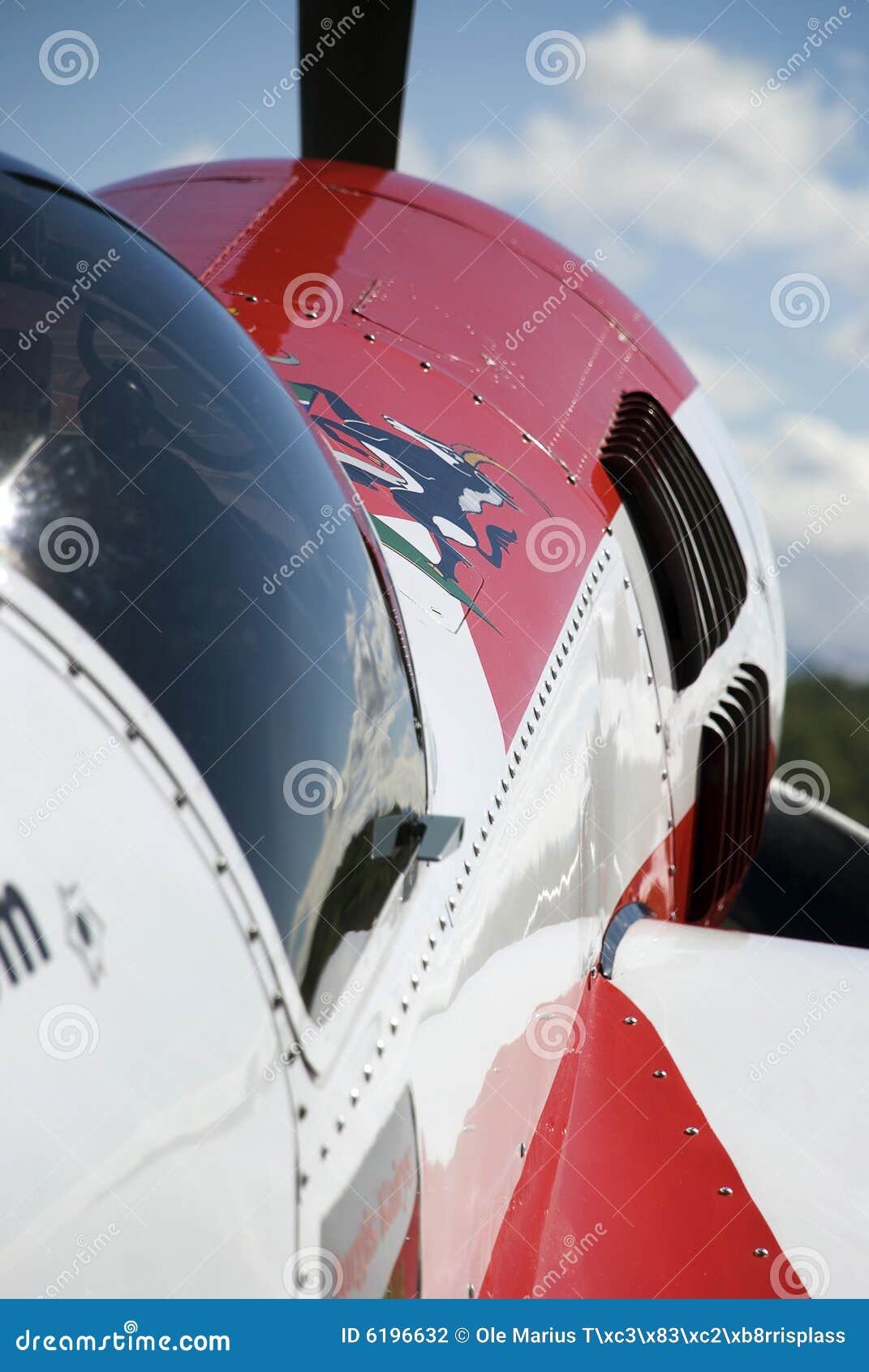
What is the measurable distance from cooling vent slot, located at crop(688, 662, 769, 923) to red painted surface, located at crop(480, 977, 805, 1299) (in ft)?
6.04

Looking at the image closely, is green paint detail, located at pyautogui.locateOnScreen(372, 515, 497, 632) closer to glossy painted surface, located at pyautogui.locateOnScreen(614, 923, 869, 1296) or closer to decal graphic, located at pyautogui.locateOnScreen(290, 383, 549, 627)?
decal graphic, located at pyautogui.locateOnScreen(290, 383, 549, 627)

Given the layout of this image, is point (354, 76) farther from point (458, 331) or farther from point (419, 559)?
point (419, 559)

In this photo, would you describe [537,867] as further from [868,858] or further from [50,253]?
[868,858]

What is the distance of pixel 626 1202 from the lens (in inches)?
86.6

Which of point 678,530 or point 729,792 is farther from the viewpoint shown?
point 729,792

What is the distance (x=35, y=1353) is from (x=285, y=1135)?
0.35m

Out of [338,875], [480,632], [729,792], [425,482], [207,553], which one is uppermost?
[729,792]

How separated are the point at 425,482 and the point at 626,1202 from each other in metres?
1.72

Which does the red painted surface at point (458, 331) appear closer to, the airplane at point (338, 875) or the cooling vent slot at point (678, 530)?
the airplane at point (338, 875)

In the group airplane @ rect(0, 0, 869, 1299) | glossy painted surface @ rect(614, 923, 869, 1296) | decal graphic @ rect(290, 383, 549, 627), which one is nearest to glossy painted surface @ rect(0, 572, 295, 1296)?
airplane @ rect(0, 0, 869, 1299)

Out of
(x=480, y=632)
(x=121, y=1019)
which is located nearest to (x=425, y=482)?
(x=480, y=632)

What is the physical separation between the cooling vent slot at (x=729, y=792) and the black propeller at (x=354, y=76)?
2728 mm

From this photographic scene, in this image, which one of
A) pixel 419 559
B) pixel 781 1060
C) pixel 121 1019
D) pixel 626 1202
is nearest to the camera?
pixel 121 1019

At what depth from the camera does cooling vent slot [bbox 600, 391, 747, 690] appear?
13.3 ft
